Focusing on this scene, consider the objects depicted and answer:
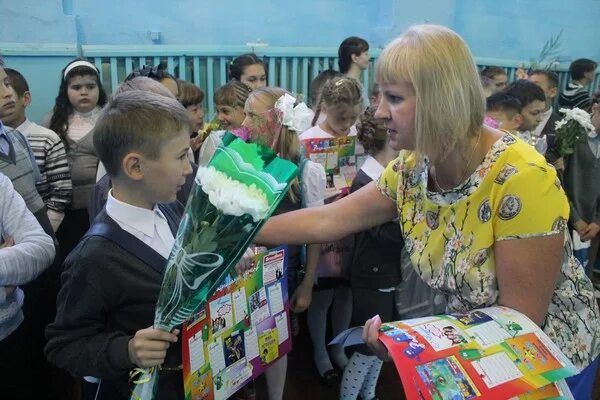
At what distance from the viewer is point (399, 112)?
118 centimetres

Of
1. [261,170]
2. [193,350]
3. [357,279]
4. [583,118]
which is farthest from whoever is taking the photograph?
[583,118]

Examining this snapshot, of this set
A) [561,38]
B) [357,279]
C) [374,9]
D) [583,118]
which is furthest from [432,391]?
[561,38]

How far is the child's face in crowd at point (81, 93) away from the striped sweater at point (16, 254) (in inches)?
57.1

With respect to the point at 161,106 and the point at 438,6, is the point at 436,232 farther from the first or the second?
the point at 438,6

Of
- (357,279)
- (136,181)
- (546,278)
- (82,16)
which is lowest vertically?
(357,279)

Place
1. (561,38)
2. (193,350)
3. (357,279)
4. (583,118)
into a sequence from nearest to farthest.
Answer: (193,350), (357,279), (583,118), (561,38)

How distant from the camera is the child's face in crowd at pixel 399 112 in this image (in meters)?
1.17

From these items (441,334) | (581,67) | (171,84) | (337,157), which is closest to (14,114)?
(171,84)


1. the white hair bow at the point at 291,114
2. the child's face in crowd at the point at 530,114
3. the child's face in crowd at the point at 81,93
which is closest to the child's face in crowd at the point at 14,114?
the child's face in crowd at the point at 81,93

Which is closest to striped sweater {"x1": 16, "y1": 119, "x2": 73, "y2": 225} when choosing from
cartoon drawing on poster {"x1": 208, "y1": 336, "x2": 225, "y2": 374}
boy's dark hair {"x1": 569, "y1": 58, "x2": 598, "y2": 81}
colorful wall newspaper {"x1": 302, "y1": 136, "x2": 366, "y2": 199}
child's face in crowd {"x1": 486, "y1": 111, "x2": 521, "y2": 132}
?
colorful wall newspaper {"x1": 302, "y1": 136, "x2": 366, "y2": 199}

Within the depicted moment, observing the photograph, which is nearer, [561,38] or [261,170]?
[261,170]

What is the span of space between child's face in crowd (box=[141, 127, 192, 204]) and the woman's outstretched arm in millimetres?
331

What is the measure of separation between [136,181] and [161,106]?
0.19m

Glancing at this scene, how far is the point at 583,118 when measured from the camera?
305 centimetres
